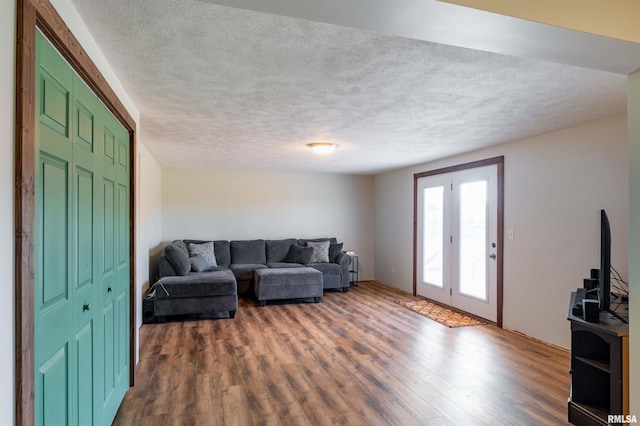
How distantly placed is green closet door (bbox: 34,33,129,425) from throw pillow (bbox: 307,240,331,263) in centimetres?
447

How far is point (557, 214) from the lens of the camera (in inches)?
144

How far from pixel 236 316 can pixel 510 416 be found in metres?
3.45

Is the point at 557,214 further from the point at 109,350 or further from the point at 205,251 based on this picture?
the point at 205,251

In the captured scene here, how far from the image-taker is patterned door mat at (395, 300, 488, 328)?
14.9 feet

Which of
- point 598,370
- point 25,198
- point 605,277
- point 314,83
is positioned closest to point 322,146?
point 314,83

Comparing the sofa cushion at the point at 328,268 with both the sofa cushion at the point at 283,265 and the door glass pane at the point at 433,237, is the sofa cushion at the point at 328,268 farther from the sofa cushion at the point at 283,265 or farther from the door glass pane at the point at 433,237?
the door glass pane at the point at 433,237

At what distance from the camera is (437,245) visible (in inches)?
221

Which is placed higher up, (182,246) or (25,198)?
(25,198)

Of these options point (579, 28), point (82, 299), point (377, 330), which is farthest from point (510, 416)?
point (82, 299)

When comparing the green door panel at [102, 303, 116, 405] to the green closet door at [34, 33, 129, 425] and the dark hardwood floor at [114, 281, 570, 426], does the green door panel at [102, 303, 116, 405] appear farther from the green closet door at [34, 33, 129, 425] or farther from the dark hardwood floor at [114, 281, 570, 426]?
the dark hardwood floor at [114, 281, 570, 426]

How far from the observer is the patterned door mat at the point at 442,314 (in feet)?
14.9

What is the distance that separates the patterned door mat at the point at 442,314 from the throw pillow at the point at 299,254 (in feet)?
5.90

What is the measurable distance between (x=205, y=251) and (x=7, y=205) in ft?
17.3

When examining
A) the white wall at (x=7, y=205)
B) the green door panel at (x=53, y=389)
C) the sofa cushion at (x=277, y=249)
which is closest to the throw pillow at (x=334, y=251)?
the sofa cushion at (x=277, y=249)
